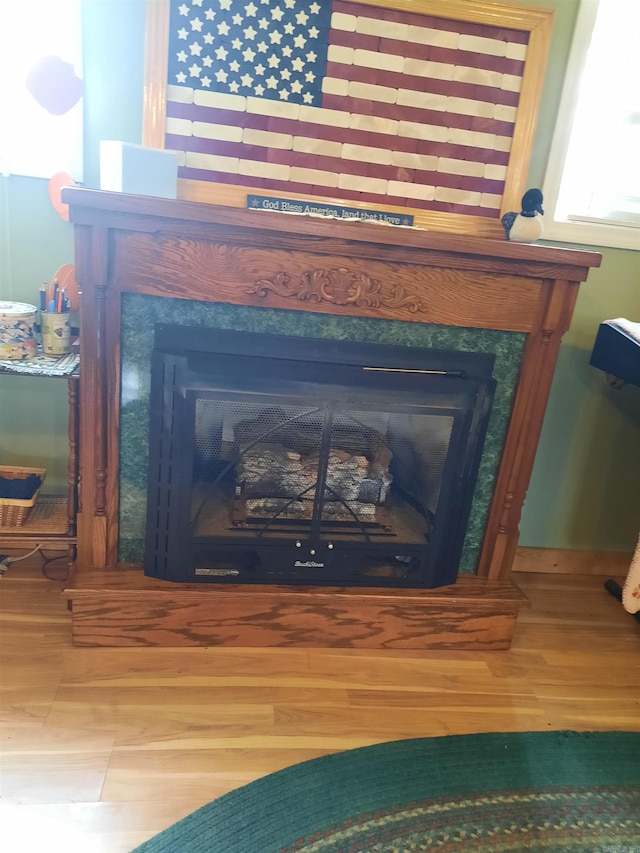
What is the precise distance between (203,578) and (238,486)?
9.6 inches

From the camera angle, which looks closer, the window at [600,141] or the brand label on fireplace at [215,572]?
the brand label on fireplace at [215,572]

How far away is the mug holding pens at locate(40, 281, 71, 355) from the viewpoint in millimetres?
1558

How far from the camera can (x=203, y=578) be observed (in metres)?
1.52

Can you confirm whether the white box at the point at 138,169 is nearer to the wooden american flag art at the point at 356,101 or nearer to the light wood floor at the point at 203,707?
the wooden american flag art at the point at 356,101

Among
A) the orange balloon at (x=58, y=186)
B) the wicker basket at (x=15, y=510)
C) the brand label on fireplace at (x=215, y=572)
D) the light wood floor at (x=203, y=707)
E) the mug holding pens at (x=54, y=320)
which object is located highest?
the orange balloon at (x=58, y=186)

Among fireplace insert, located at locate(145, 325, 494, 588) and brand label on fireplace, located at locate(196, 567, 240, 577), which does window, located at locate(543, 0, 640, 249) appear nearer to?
fireplace insert, located at locate(145, 325, 494, 588)

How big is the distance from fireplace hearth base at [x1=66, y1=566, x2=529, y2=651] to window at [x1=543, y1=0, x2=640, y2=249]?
108 cm

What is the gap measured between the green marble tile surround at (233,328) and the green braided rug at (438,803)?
2.10ft

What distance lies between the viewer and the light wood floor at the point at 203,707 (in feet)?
3.65

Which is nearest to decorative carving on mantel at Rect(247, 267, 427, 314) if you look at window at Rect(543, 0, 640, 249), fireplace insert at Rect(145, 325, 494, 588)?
fireplace insert at Rect(145, 325, 494, 588)

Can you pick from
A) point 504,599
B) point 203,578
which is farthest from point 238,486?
point 504,599

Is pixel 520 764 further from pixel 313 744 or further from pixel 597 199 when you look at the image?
pixel 597 199

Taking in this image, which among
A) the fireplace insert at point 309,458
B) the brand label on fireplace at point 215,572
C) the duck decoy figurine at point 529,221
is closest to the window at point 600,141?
the duck decoy figurine at point 529,221

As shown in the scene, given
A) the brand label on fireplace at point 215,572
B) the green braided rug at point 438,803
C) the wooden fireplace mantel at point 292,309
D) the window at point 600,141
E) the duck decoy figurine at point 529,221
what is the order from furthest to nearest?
1. the window at point 600,141
2. the brand label on fireplace at point 215,572
3. the duck decoy figurine at point 529,221
4. the wooden fireplace mantel at point 292,309
5. the green braided rug at point 438,803
